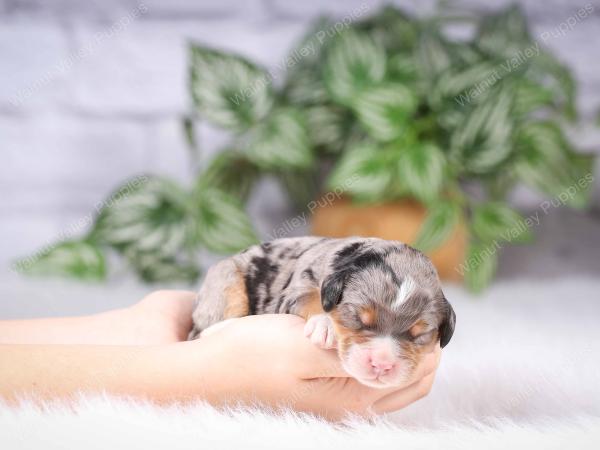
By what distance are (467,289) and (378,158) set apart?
51 centimetres

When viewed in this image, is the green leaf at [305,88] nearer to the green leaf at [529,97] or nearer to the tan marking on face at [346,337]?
the green leaf at [529,97]

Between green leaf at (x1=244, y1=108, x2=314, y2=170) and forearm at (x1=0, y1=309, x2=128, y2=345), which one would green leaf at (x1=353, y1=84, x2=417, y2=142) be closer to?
green leaf at (x1=244, y1=108, x2=314, y2=170)

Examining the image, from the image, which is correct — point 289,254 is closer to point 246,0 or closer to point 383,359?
point 383,359

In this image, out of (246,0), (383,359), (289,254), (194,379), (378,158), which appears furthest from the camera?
(246,0)

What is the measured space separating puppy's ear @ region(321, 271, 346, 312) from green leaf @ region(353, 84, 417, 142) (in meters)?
1.22

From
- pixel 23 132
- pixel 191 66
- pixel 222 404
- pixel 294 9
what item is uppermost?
pixel 294 9

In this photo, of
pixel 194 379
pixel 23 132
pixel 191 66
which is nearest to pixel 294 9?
pixel 191 66

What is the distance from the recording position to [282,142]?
2.33 metres

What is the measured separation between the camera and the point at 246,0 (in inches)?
113

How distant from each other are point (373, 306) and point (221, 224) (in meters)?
1.31

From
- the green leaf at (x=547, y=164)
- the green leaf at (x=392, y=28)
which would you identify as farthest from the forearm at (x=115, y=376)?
the green leaf at (x=392, y=28)

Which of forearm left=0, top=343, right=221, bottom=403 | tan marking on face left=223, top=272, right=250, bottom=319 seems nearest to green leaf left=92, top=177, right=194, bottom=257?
tan marking on face left=223, top=272, right=250, bottom=319

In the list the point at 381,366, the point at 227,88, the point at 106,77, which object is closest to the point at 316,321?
the point at 381,366

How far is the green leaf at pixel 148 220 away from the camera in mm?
2346
